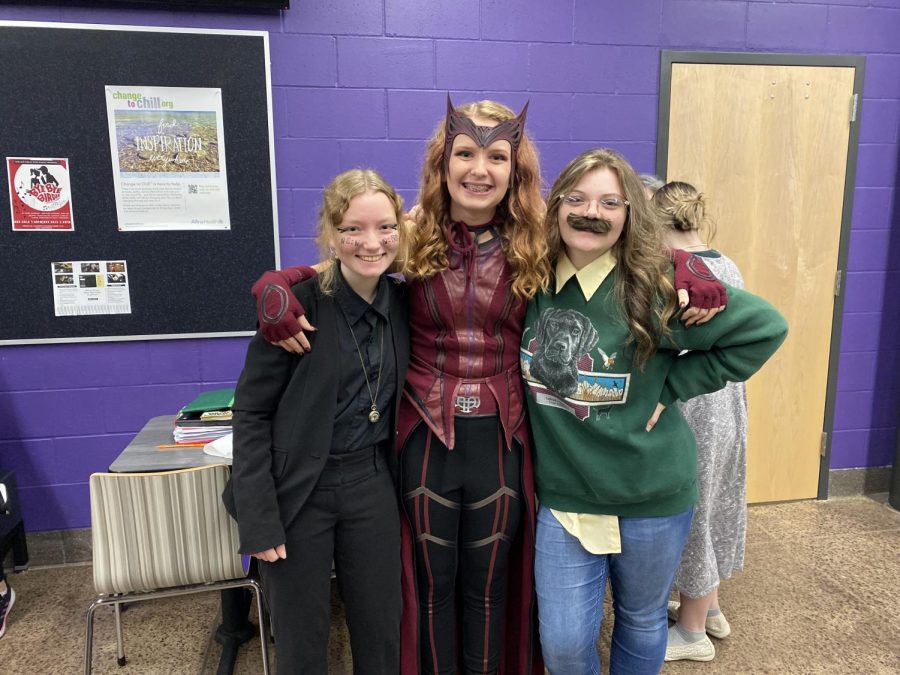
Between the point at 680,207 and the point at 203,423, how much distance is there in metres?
1.63

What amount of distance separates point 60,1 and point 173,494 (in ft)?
6.33

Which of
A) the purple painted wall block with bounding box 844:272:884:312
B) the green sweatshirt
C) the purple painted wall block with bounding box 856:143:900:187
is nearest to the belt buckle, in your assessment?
the green sweatshirt

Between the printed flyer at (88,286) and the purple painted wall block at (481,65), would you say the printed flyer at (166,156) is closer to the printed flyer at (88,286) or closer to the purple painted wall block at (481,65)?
the printed flyer at (88,286)

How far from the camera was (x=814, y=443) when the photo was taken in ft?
10.0

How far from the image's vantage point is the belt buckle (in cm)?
141

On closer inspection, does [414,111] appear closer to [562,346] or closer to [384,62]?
[384,62]

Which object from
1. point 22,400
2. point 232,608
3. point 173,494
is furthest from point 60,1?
point 232,608

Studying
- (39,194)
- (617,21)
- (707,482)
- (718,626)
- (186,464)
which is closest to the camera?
(186,464)

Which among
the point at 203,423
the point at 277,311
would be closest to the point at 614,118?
the point at 277,311

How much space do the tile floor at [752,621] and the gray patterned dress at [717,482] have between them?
11.9 inches

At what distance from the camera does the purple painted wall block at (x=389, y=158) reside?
2541 mm

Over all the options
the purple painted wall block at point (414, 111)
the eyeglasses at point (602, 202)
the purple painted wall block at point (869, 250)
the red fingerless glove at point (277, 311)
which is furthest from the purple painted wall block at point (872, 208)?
the red fingerless glove at point (277, 311)

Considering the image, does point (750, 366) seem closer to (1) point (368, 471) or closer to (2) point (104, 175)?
(1) point (368, 471)

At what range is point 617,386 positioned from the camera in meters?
1.35
